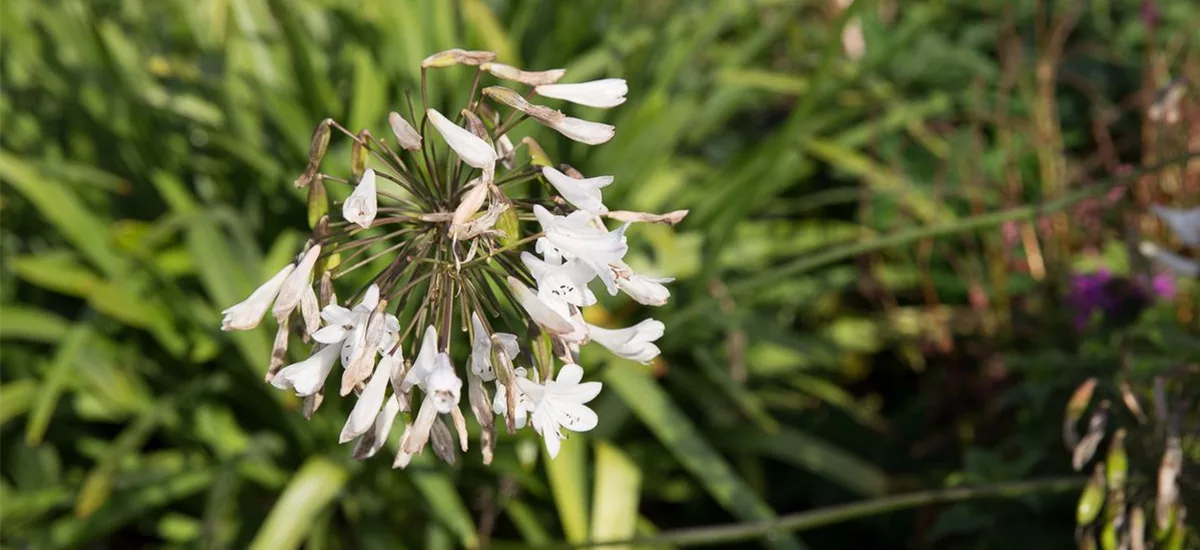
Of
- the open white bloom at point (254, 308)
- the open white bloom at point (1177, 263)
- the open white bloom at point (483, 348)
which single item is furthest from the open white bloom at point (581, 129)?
the open white bloom at point (1177, 263)

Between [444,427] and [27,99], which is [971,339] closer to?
[444,427]

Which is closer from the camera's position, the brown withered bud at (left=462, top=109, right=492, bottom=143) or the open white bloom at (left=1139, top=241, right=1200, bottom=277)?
the brown withered bud at (left=462, top=109, right=492, bottom=143)

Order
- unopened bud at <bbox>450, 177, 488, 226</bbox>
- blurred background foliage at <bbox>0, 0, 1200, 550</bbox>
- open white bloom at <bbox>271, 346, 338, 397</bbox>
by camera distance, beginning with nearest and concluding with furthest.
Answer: unopened bud at <bbox>450, 177, 488, 226</bbox> → open white bloom at <bbox>271, 346, 338, 397</bbox> → blurred background foliage at <bbox>0, 0, 1200, 550</bbox>

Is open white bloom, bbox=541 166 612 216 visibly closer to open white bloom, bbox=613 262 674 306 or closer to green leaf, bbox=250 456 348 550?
open white bloom, bbox=613 262 674 306

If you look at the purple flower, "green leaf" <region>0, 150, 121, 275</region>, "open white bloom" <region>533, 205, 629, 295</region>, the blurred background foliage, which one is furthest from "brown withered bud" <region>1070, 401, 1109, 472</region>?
"green leaf" <region>0, 150, 121, 275</region>

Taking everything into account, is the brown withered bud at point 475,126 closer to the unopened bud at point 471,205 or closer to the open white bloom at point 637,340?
the unopened bud at point 471,205

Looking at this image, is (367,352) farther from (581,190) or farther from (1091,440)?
(1091,440)
